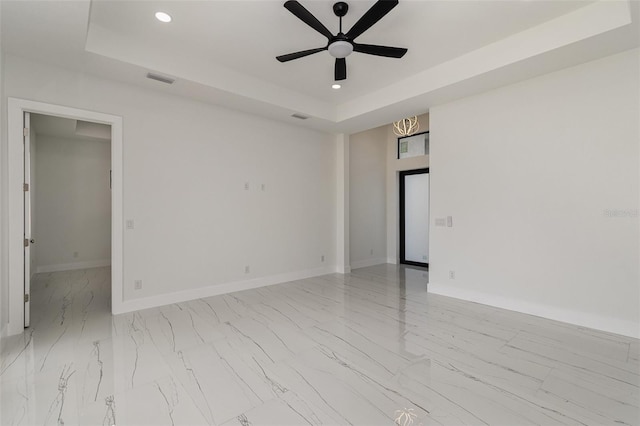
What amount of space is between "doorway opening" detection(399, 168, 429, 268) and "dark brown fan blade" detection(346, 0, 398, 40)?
4.56 m

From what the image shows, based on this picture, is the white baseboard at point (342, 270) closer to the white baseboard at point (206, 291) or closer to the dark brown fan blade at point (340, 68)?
the white baseboard at point (206, 291)

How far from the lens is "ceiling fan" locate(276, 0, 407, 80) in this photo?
240 centimetres

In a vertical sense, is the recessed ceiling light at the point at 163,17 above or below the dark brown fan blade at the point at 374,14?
above

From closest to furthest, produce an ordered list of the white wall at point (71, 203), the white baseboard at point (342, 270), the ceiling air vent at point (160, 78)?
1. the ceiling air vent at point (160, 78)
2. the white baseboard at point (342, 270)
3. the white wall at point (71, 203)

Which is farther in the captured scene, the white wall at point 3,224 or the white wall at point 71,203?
the white wall at point 71,203

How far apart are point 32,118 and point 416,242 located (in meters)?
8.08

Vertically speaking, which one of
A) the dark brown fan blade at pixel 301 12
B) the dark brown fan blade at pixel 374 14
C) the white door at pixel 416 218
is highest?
the dark brown fan blade at pixel 301 12

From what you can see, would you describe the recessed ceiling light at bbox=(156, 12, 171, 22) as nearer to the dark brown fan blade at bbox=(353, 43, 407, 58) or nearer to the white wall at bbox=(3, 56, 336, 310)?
the white wall at bbox=(3, 56, 336, 310)

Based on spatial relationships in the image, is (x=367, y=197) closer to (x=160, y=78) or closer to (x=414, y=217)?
(x=414, y=217)

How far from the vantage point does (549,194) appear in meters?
3.62

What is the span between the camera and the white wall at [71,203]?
644 cm

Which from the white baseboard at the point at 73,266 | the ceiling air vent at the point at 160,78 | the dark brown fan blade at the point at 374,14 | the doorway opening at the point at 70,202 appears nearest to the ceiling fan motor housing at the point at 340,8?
the dark brown fan blade at the point at 374,14

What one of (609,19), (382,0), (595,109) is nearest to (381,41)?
(382,0)

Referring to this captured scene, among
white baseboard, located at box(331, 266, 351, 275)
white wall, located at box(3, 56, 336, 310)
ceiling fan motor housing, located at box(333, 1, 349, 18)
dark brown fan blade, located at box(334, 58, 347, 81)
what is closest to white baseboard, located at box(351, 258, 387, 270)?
white baseboard, located at box(331, 266, 351, 275)
